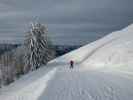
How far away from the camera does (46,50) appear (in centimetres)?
6231

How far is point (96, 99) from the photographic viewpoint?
15.4m

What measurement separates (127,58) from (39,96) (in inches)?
1331

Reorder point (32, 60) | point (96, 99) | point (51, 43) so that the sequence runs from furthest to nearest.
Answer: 1. point (51, 43)
2. point (32, 60)
3. point (96, 99)

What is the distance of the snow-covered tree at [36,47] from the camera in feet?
200

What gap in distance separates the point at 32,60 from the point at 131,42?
18.3 m

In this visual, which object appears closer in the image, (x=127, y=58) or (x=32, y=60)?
(x=127, y=58)

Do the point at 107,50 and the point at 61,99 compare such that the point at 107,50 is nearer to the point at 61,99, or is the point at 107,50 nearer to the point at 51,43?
the point at 51,43

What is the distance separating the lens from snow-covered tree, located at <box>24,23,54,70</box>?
6094 cm

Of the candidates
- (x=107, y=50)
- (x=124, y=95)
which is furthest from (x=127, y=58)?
(x=124, y=95)

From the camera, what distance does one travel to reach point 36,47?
201ft

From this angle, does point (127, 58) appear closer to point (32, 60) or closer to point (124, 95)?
point (32, 60)

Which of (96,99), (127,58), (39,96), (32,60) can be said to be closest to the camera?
(96,99)

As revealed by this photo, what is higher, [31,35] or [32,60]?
[31,35]

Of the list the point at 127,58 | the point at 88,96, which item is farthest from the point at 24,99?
the point at 127,58
